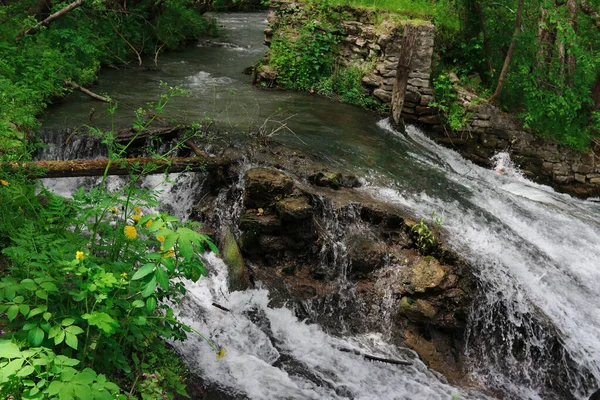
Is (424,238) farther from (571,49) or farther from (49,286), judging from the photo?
(571,49)

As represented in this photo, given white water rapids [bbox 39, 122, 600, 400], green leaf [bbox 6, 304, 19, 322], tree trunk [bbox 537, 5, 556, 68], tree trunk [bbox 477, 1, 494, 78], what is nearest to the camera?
green leaf [bbox 6, 304, 19, 322]

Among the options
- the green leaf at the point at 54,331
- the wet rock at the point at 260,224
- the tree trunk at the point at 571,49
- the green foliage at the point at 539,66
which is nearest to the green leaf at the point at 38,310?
the green leaf at the point at 54,331

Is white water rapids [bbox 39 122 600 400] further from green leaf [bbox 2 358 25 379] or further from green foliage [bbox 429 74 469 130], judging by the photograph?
green foliage [bbox 429 74 469 130]

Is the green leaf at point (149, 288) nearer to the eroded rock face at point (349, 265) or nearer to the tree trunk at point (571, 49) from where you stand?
the eroded rock face at point (349, 265)

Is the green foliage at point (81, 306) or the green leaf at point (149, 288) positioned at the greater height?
the green leaf at point (149, 288)

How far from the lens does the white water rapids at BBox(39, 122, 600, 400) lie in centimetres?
455

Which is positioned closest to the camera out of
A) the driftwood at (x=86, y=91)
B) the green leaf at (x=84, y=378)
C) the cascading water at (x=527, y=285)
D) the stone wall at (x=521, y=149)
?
the green leaf at (x=84, y=378)

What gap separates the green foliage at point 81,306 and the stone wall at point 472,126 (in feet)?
26.8

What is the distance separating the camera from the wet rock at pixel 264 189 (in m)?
6.09

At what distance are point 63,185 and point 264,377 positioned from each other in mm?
4249

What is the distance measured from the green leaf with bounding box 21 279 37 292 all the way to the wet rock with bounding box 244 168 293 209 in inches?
147

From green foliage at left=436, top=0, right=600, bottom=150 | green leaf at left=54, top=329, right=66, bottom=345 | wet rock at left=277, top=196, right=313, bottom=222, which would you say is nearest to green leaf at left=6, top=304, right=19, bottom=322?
green leaf at left=54, top=329, right=66, bottom=345

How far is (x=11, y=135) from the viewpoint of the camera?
611cm

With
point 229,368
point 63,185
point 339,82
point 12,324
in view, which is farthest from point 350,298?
point 339,82
